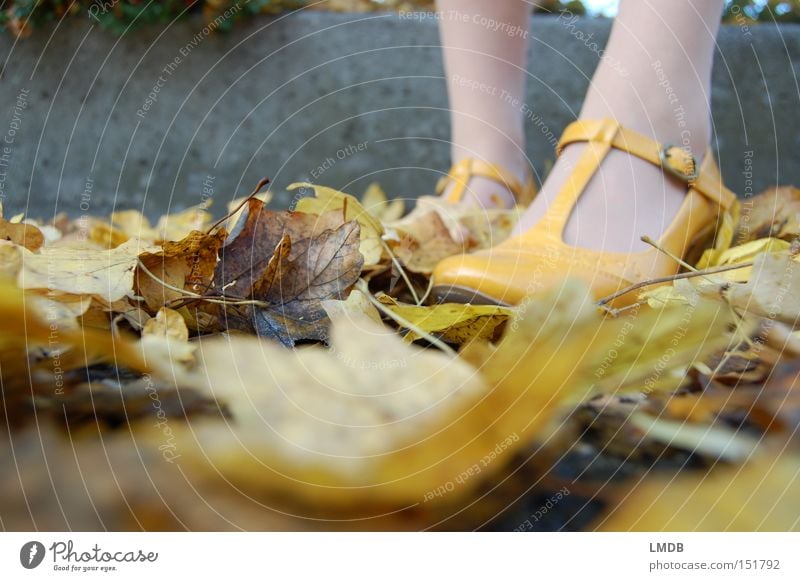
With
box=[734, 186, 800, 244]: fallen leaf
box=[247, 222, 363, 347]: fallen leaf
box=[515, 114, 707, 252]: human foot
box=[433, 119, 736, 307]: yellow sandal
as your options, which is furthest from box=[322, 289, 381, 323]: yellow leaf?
box=[734, 186, 800, 244]: fallen leaf

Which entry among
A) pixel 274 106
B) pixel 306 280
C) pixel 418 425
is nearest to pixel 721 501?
pixel 418 425

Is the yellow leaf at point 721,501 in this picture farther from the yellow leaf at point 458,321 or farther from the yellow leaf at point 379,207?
the yellow leaf at point 379,207

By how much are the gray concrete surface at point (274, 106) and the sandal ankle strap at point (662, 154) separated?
0.47 meters

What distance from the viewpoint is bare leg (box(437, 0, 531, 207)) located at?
73cm

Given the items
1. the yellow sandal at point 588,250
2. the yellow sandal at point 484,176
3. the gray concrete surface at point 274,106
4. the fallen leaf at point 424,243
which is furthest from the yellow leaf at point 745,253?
the gray concrete surface at point 274,106

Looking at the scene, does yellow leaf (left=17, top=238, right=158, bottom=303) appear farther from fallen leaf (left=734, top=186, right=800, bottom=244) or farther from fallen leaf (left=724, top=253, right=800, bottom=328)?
fallen leaf (left=734, top=186, right=800, bottom=244)

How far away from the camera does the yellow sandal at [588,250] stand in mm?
472

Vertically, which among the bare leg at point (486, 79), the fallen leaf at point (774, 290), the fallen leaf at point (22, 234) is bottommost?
the fallen leaf at point (774, 290)

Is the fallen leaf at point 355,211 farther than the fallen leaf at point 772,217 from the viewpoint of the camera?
No

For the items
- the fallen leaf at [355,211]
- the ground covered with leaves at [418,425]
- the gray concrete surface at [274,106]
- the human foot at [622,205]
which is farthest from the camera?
the gray concrete surface at [274,106]

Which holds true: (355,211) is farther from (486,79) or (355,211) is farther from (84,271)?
(486,79)

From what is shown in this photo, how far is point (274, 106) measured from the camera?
1.00 metres

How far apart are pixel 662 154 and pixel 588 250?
0.33 feet
